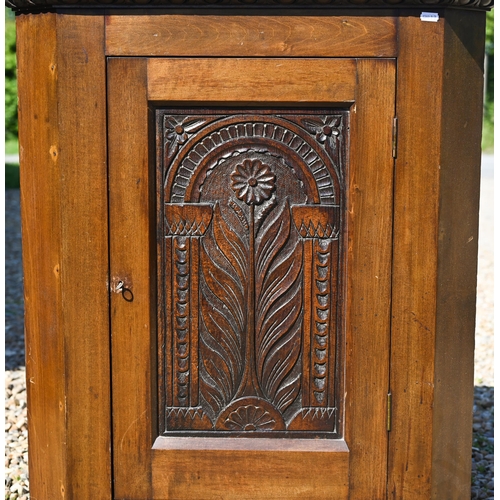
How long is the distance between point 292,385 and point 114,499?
73cm

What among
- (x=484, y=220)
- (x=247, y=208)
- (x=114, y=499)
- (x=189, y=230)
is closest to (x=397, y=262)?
(x=247, y=208)

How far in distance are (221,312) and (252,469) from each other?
549 mm

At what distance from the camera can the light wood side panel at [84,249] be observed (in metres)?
2.56

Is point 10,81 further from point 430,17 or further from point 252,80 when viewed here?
point 430,17

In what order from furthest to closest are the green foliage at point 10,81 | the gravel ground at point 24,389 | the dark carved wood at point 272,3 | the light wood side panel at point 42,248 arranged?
the green foliage at point 10,81 → the gravel ground at point 24,389 → the light wood side panel at point 42,248 → the dark carved wood at point 272,3

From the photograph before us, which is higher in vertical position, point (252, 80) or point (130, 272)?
point (252, 80)

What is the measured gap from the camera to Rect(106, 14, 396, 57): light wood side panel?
8.26ft

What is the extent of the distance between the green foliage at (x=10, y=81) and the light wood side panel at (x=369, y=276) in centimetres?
1861

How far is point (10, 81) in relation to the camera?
20.7m

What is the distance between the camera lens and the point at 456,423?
2.74 metres

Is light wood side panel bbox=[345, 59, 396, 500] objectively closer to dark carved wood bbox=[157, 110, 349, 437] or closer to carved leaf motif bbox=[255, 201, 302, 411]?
dark carved wood bbox=[157, 110, 349, 437]

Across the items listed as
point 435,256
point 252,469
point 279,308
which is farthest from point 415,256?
point 252,469

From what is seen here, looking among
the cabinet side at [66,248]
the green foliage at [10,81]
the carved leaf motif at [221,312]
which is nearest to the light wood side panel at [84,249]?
the cabinet side at [66,248]

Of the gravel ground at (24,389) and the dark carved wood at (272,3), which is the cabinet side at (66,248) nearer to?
the dark carved wood at (272,3)
